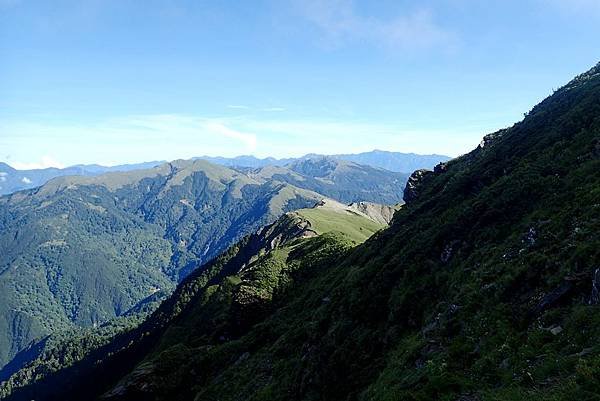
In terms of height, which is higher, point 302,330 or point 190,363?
point 302,330

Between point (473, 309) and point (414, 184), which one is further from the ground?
point (414, 184)

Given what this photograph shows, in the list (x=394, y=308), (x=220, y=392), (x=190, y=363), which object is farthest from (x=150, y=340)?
(x=394, y=308)

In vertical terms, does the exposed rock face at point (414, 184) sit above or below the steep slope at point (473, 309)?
above

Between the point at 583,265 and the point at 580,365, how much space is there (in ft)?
28.3

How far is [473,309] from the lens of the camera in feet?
94.5

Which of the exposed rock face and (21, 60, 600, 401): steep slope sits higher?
the exposed rock face

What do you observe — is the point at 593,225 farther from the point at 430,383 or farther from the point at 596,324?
the point at 430,383

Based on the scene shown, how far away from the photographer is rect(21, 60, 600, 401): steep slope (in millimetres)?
21797

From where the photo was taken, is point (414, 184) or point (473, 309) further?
point (414, 184)

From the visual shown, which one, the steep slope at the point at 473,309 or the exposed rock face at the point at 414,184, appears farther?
the exposed rock face at the point at 414,184

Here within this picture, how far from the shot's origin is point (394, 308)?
39094 mm

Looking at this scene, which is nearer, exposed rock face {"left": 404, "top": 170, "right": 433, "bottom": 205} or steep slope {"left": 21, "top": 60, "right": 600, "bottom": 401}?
steep slope {"left": 21, "top": 60, "right": 600, "bottom": 401}

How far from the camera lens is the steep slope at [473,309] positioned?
21.8m

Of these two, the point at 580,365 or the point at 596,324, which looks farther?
the point at 596,324
